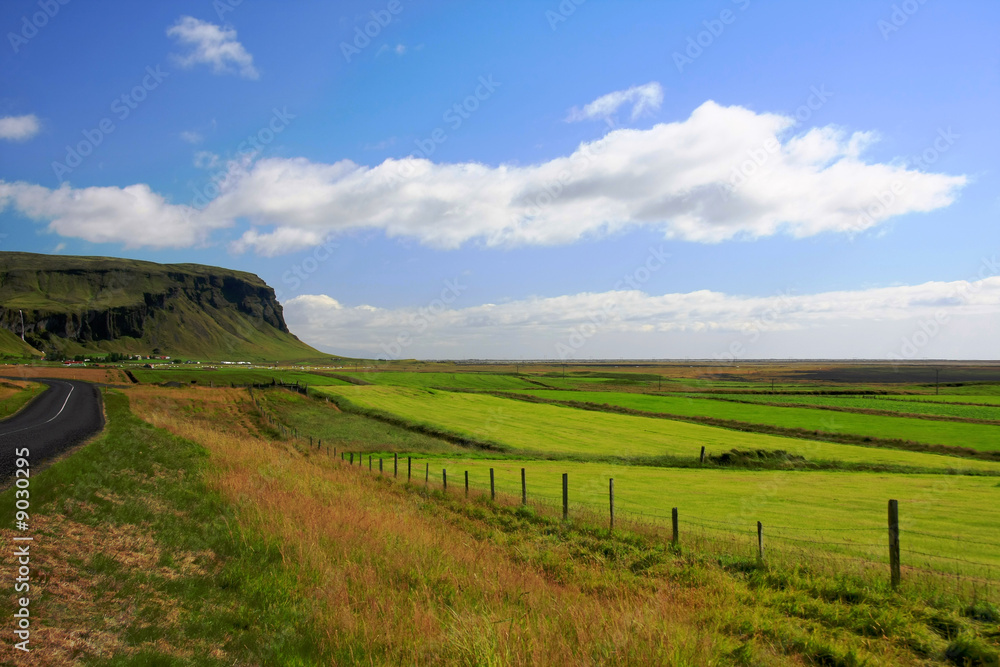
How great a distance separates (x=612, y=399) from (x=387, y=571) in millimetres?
69413

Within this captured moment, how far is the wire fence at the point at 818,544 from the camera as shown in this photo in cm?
1091

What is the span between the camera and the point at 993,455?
34438 mm

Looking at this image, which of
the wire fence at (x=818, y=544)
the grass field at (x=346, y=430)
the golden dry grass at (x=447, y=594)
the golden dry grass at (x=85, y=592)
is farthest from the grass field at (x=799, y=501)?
the golden dry grass at (x=85, y=592)

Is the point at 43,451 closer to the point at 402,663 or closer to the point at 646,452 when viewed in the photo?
the point at 402,663

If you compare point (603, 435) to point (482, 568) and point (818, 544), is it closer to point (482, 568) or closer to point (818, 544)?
point (818, 544)

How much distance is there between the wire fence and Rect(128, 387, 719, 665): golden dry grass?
3392mm

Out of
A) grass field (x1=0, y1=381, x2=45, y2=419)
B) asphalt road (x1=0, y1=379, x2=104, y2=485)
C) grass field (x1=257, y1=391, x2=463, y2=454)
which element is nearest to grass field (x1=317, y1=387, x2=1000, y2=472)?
grass field (x1=257, y1=391, x2=463, y2=454)

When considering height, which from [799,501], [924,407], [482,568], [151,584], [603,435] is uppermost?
[151,584]

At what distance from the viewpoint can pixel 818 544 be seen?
14.4 meters

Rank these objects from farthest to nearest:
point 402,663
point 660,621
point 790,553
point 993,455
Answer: point 993,455, point 790,553, point 660,621, point 402,663

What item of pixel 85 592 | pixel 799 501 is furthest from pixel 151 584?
pixel 799 501

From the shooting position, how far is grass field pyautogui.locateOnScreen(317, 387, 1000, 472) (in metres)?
33.7

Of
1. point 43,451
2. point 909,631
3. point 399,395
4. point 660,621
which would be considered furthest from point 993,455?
point 399,395

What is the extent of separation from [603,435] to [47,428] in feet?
117
